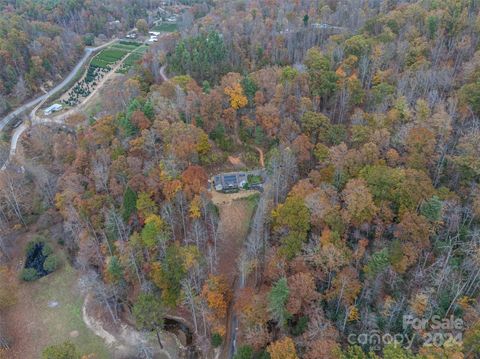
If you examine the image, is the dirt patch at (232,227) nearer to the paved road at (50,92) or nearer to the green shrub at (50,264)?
the green shrub at (50,264)

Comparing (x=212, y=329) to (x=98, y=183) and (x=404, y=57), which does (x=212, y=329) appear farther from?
(x=404, y=57)

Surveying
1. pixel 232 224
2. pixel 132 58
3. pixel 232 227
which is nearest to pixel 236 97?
pixel 232 224

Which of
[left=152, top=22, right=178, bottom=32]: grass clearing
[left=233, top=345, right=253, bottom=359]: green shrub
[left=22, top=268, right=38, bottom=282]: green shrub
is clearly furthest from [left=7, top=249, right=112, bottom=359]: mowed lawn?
[left=152, top=22, right=178, bottom=32]: grass clearing

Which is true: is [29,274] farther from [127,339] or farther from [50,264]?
[127,339]

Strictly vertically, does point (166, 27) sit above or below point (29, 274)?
above

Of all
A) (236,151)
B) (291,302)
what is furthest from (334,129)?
(291,302)

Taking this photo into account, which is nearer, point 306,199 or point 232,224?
point 306,199

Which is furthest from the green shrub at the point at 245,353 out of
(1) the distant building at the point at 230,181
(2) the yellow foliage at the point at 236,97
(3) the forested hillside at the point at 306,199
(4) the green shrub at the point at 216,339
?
(2) the yellow foliage at the point at 236,97

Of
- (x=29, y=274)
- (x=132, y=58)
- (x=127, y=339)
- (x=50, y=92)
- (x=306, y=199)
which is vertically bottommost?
(x=127, y=339)
